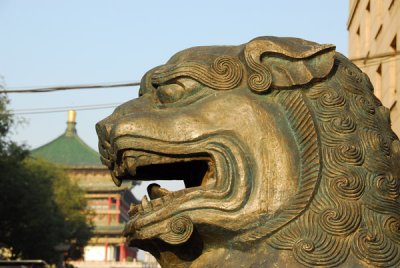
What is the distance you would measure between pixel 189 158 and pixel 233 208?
0.28 metres

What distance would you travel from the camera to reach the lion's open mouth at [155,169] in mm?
3682

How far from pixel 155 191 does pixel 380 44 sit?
1780cm

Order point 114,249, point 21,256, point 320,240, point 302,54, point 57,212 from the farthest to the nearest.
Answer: point 114,249, point 57,212, point 21,256, point 302,54, point 320,240

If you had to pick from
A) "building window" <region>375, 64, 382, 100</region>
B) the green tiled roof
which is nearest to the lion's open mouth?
"building window" <region>375, 64, 382, 100</region>

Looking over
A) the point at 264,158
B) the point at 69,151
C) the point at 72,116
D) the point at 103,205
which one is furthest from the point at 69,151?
the point at 264,158

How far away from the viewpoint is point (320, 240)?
349 cm

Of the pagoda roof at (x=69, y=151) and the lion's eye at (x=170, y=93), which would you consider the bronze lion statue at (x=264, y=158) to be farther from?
the pagoda roof at (x=69, y=151)

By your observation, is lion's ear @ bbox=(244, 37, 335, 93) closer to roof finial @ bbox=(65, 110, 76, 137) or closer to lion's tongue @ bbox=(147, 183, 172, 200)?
lion's tongue @ bbox=(147, 183, 172, 200)

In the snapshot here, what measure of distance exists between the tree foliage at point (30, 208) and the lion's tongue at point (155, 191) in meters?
31.6

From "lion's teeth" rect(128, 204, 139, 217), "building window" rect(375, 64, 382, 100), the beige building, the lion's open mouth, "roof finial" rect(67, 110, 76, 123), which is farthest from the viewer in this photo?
"roof finial" rect(67, 110, 76, 123)

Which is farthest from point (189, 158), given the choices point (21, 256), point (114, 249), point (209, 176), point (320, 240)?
point (114, 249)

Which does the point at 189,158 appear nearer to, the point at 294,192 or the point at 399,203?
the point at 294,192

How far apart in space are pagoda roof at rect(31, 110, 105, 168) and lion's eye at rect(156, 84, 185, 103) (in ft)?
229

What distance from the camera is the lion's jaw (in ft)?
11.6
